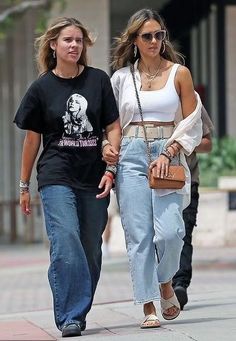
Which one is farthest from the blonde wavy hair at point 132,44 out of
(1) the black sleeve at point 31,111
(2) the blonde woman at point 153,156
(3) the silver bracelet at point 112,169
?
(3) the silver bracelet at point 112,169

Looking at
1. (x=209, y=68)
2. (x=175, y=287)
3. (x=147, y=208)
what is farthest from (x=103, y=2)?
(x=147, y=208)

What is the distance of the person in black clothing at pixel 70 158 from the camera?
23.1 ft

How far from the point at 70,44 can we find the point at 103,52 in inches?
408

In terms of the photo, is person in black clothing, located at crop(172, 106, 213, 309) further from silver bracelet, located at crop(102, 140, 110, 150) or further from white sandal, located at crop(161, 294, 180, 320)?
silver bracelet, located at crop(102, 140, 110, 150)

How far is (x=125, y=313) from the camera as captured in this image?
850 centimetres

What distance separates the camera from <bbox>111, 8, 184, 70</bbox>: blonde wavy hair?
7230 mm

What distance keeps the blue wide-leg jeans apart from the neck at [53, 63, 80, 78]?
0.79 metres

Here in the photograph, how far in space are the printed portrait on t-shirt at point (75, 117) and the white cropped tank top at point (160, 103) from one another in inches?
14.9

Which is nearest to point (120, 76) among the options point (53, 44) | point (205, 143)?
point (53, 44)

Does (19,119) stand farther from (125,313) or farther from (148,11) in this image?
(125,313)

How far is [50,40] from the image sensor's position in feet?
23.9

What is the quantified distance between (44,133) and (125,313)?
1993mm

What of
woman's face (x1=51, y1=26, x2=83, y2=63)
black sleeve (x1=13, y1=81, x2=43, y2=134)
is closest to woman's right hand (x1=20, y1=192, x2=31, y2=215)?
black sleeve (x1=13, y1=81, x2=43, y2=134)

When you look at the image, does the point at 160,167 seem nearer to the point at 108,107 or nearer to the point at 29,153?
the point at 108,107
